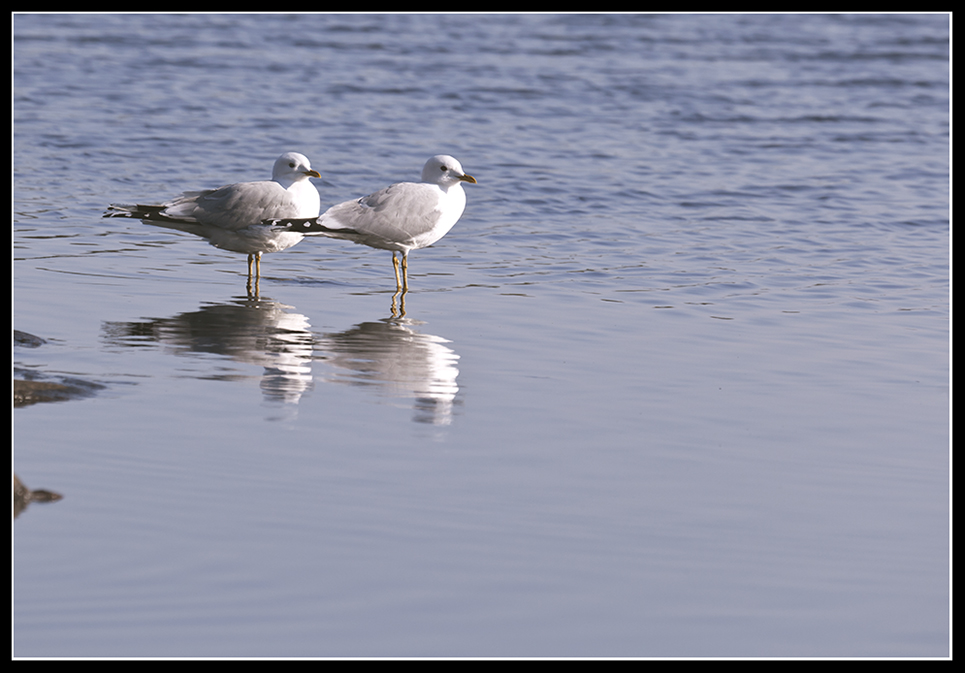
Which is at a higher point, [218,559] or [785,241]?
[785,241]

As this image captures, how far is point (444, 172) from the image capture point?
405 inches

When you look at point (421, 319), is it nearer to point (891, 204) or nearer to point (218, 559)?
point (218, 559)

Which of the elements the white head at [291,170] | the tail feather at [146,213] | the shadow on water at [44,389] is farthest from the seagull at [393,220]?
the shadow on water at [44,389]

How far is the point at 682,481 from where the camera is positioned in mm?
5715

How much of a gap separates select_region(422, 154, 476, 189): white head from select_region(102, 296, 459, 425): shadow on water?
4.82ft

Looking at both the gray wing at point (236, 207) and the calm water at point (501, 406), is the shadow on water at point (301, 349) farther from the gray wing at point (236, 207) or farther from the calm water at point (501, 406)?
the gray wing at point (236, 207)

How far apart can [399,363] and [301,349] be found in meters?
0.64

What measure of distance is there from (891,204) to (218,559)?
11.1 metres

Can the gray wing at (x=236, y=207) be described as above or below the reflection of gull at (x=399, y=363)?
above

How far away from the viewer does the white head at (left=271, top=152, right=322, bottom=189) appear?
1015cm

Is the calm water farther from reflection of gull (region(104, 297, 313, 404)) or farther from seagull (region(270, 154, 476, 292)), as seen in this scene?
seagull (region(270, 154, 476, 292))

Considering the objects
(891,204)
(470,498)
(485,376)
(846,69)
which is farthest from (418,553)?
(846,69)

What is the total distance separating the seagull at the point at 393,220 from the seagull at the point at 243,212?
0.11 metres

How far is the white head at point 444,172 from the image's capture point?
33.6ft
